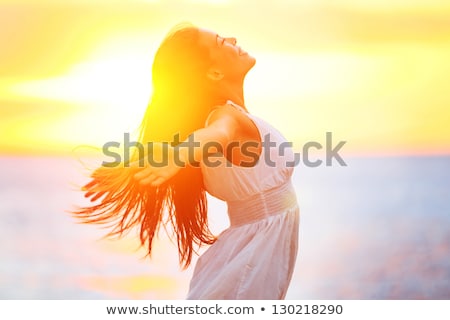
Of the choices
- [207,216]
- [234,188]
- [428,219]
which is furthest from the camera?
[428,219]

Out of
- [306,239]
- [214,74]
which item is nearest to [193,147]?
[214,74]

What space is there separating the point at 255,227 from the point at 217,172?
0.23 metres

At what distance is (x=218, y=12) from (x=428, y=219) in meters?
1.18

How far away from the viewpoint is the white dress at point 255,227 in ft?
8.70

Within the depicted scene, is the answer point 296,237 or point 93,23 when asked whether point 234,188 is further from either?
point 93,23

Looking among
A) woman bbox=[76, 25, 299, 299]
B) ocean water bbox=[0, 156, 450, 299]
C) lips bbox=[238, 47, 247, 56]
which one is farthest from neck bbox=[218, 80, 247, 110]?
ocean water bbox=[0, 156, 450, 299]

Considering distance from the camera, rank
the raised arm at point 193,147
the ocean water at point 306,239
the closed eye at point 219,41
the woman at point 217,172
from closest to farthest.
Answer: the raised arm at point 193,147 < the woman at point 217,172 < the closed eye at point 219,41 < the ocean water at point 306,239

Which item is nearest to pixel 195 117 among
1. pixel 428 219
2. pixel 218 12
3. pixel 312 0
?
pixel 218 12

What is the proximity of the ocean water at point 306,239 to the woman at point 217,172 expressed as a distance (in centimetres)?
28

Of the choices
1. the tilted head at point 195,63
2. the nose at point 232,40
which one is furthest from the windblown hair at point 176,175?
the nose at point 232,40

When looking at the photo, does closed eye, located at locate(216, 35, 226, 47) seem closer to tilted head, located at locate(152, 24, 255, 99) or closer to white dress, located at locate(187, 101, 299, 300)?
tilted head, located at locate(152, 24, 255, 99)

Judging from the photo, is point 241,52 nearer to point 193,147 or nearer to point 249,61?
point 249,61

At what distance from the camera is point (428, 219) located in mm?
3137

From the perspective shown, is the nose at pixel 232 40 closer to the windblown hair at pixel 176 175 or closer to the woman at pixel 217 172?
the woman at pixel 217 172
